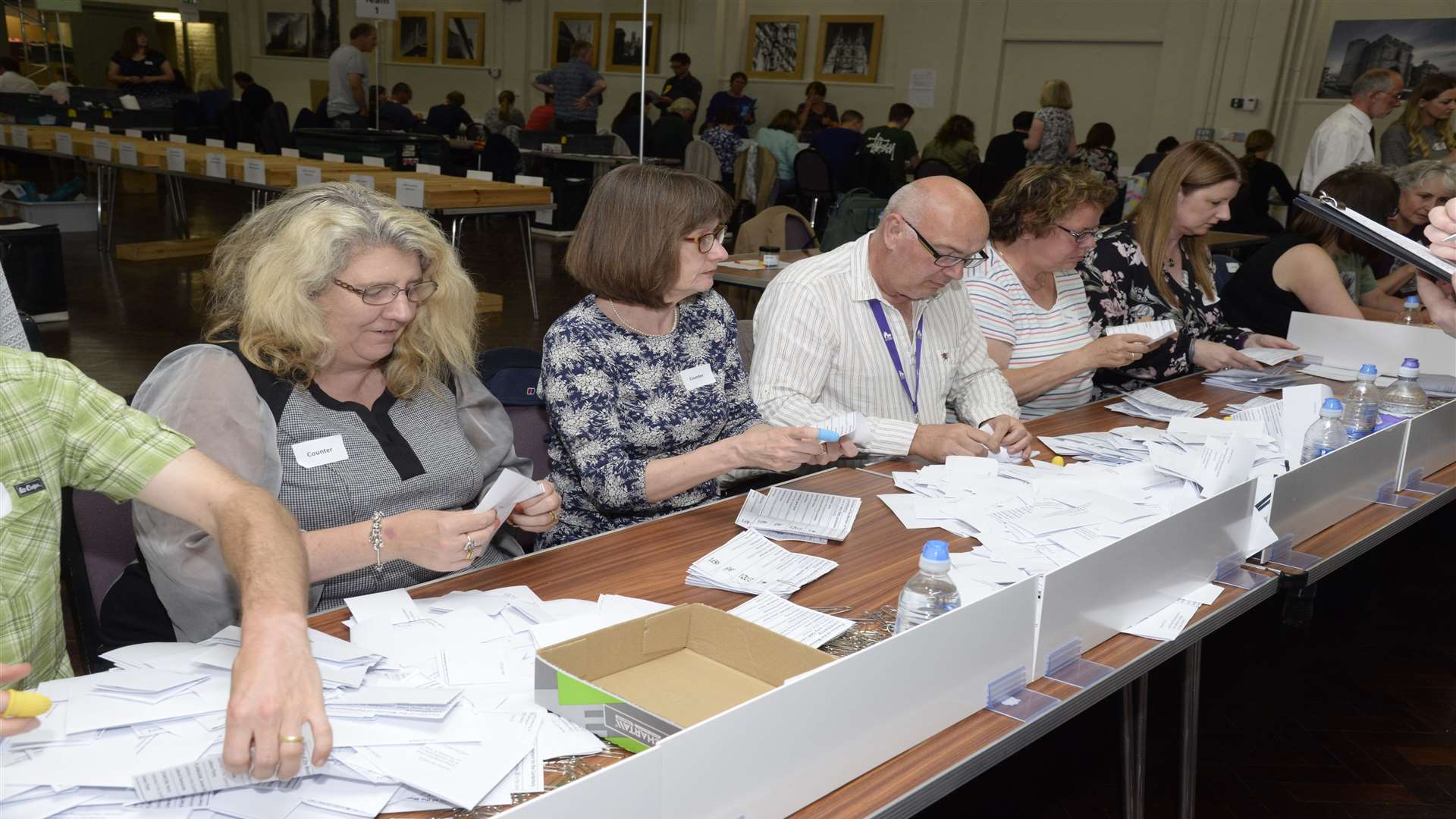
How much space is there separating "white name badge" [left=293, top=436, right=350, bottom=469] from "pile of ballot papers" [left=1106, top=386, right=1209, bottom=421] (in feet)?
7.22

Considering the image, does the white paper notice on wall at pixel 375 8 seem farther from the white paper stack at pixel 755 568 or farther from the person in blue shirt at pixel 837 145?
the white paper stack at pixel 755 568

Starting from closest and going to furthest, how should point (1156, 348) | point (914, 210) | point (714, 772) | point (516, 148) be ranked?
point (714, 772) → point (914, 210) → point (1156, 348) → point (516, 148)

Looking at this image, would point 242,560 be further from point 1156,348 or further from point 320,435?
point 1156,348

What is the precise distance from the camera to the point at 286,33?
11469 mm

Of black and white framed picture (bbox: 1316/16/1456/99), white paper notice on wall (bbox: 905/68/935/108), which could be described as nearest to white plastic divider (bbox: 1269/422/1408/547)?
black and white framed picture (bbox: 1316/16/1456/99)

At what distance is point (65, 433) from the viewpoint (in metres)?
1.45

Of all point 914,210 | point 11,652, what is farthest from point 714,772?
point 914,210

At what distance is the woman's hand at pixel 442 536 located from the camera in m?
1.63

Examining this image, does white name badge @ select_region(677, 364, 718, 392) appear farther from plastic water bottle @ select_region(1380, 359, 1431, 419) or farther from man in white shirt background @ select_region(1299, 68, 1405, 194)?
man in white shirt background @ select_region(1299, 68, 1405, 194)

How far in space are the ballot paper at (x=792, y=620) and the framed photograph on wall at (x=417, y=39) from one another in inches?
650

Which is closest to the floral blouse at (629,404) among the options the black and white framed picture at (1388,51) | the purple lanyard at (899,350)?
the purple lanyard at (899,350)

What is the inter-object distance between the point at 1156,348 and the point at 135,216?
36.0ft

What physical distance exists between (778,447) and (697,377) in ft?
1.20

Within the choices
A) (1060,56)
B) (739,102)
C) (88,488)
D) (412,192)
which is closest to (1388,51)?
(1060,56)
